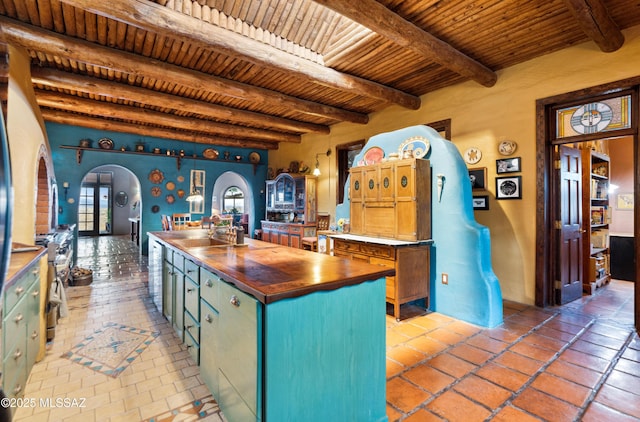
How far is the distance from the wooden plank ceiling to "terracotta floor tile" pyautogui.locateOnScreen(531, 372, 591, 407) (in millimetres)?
3202

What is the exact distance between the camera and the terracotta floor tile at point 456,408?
195 cm

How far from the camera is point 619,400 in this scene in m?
2.10

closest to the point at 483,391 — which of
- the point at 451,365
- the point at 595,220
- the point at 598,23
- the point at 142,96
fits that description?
the point at 451,365

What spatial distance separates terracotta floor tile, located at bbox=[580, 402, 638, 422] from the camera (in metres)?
1.92

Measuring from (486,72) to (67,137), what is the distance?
28.8 ft

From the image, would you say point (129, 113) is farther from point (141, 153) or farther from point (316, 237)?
point (316, 237)

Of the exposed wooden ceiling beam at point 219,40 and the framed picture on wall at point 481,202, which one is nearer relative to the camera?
the exposed wooden ceiling beam at point 219,40

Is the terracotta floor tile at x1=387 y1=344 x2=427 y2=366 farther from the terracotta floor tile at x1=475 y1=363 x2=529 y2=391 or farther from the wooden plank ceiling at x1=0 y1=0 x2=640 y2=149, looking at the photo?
the wooden plank ceiling at x1=0 y1=0 x2=640 y2=149

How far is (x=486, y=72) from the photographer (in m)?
4.12

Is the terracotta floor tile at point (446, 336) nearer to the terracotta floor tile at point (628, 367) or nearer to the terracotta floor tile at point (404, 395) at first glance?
the terracotta floor tile at point (404, 395)

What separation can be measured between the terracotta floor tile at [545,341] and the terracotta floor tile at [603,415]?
2.72ft

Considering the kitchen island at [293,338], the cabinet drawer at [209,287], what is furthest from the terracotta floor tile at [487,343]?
the cabinet drawer at [209,287]

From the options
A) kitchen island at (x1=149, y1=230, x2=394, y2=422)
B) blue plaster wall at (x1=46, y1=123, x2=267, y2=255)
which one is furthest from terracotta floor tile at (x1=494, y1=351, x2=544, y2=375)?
blue plaster wall at (x1=46, y1=123, x2=267, y2=255)

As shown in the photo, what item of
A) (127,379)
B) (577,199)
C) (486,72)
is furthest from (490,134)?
(127,379)
